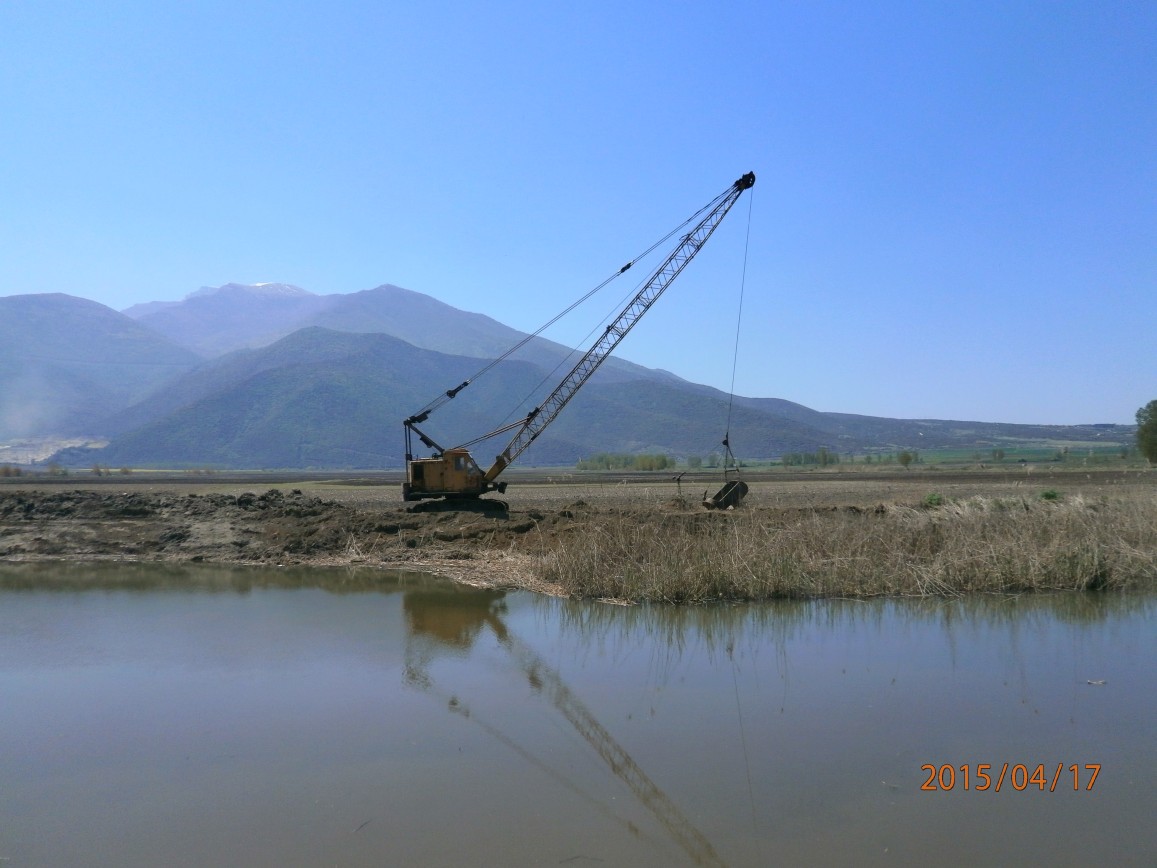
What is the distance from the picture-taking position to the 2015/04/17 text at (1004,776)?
25.9 feet

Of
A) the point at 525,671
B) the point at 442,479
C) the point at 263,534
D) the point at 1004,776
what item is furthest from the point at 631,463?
the point at 1004,776

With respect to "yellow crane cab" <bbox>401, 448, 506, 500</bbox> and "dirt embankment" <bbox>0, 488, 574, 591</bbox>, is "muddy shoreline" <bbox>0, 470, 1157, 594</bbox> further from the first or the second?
"yellow crane cab" <bbox>401, 448, 506, 500</bbox>

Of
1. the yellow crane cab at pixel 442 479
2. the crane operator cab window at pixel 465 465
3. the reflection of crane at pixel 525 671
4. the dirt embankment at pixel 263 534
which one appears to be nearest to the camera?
the reflection of crane at pixel 525 671

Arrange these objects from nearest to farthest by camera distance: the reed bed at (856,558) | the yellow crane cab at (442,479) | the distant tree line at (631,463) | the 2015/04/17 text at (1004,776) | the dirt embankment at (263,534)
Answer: the 2015/04/17 text at (1004,776) < the reed bed at (856,558) < the dirt embankment at (263,534) < the yellow crane cab at (442,479) < the distant tree line at (631,463)

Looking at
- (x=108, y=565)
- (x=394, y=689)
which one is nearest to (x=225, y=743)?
(x=394, y=689)

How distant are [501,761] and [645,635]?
5.79m

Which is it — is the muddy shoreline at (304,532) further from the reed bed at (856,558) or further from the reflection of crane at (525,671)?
the reflection of crane at (525,671)

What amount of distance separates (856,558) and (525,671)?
27.5 feet

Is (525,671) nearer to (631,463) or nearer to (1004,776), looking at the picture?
(1004,776)

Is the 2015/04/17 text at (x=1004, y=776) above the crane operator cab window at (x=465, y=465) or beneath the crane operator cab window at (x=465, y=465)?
beneath

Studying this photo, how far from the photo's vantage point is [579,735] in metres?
9.45

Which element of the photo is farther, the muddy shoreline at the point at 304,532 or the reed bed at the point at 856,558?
the muddy shoreline at the point at 304,532

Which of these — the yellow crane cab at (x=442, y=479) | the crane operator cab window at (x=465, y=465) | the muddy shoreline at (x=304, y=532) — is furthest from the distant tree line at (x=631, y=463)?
the muddy shoreline at (x=304, y=532)

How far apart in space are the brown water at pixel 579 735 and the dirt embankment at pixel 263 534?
21.2 feet
